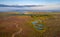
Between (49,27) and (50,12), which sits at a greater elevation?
(50,12)

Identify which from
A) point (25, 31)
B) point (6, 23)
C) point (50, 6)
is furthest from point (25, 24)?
point (50, 6)

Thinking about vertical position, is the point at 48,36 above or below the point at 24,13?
below

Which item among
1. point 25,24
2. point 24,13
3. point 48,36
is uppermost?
point 24,13

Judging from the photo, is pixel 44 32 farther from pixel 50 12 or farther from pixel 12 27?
pixel 12 27

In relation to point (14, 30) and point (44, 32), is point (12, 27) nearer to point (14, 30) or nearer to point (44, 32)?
point (14, 30)
